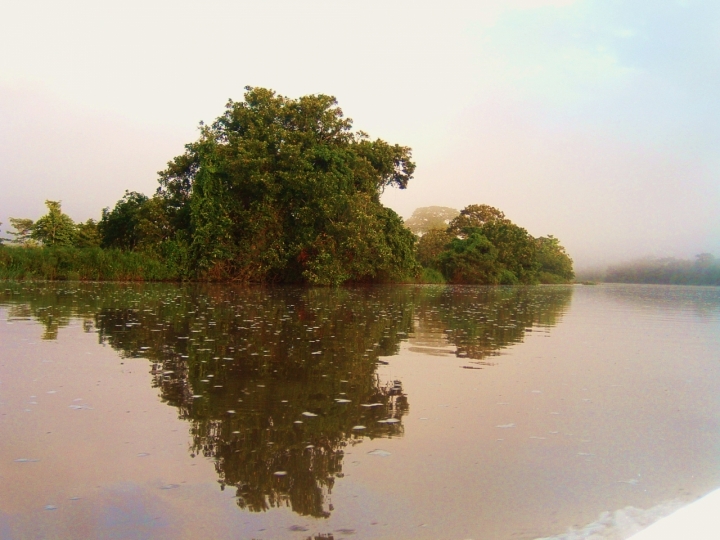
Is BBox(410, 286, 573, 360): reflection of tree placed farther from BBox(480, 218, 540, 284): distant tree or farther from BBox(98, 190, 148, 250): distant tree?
BBox(480, 218, 540, 284): distant tree

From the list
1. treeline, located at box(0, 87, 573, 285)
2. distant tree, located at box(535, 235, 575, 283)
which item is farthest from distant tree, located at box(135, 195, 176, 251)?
distant tree, located at box(535, 235, 575, 283)

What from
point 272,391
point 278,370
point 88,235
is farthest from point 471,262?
point 272,391

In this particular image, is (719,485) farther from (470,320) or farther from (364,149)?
(364,149)

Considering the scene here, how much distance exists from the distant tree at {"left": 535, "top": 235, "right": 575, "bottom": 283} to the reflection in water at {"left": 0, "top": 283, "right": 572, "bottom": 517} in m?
58.4

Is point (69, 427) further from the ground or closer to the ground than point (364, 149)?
closer to the ground

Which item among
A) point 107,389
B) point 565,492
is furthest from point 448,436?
point 107,389

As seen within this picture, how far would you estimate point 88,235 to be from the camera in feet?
151

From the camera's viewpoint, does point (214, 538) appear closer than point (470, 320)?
Yes

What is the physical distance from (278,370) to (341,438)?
2.69 m

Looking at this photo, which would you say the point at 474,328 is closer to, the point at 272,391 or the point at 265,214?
the point at 272,391

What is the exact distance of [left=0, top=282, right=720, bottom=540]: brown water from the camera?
3.31 metres

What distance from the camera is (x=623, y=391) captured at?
265 inches

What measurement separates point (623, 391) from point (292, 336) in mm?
5396

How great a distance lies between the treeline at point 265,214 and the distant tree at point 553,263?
1477 inches
